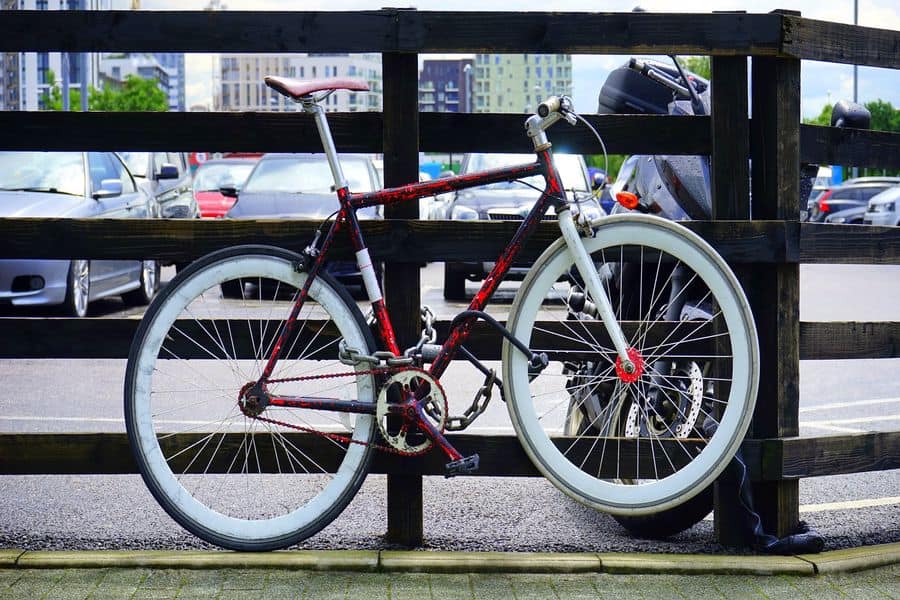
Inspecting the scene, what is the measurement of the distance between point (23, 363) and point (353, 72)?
194 meters

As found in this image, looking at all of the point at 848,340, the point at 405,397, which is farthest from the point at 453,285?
the point at 405,397

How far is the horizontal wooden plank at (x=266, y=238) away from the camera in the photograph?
4.02m

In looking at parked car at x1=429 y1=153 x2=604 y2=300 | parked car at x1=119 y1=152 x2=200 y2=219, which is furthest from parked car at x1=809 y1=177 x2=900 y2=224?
parked car at x1=119 y1=152 x2=200 y2=219

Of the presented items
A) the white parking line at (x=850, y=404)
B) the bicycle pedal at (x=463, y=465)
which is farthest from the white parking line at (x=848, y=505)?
the white parking line at (x=850, y=404)

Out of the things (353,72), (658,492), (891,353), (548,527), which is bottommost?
(548,527)

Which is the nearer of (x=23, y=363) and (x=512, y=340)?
(x=512, y=340)

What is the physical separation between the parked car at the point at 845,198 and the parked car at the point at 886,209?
6.30m

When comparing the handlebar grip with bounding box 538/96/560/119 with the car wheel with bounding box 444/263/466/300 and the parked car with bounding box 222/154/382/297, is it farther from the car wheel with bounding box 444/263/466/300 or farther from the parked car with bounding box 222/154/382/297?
the car wheel with bounding box 444/263/466/300

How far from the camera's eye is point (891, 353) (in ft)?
14.4

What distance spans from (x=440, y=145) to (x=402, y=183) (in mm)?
179

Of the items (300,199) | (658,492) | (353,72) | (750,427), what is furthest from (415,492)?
(353,72)

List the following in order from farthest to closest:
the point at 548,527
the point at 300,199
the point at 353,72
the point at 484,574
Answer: the point at 353,72 → the point at 300,199 → the point at 548,527 → the point at 484,574

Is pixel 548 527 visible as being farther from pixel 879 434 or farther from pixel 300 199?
pixel 300 199

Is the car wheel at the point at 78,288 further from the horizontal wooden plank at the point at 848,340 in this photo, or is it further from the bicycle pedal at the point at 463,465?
the horizontal wooden plank at the point at 848,340
